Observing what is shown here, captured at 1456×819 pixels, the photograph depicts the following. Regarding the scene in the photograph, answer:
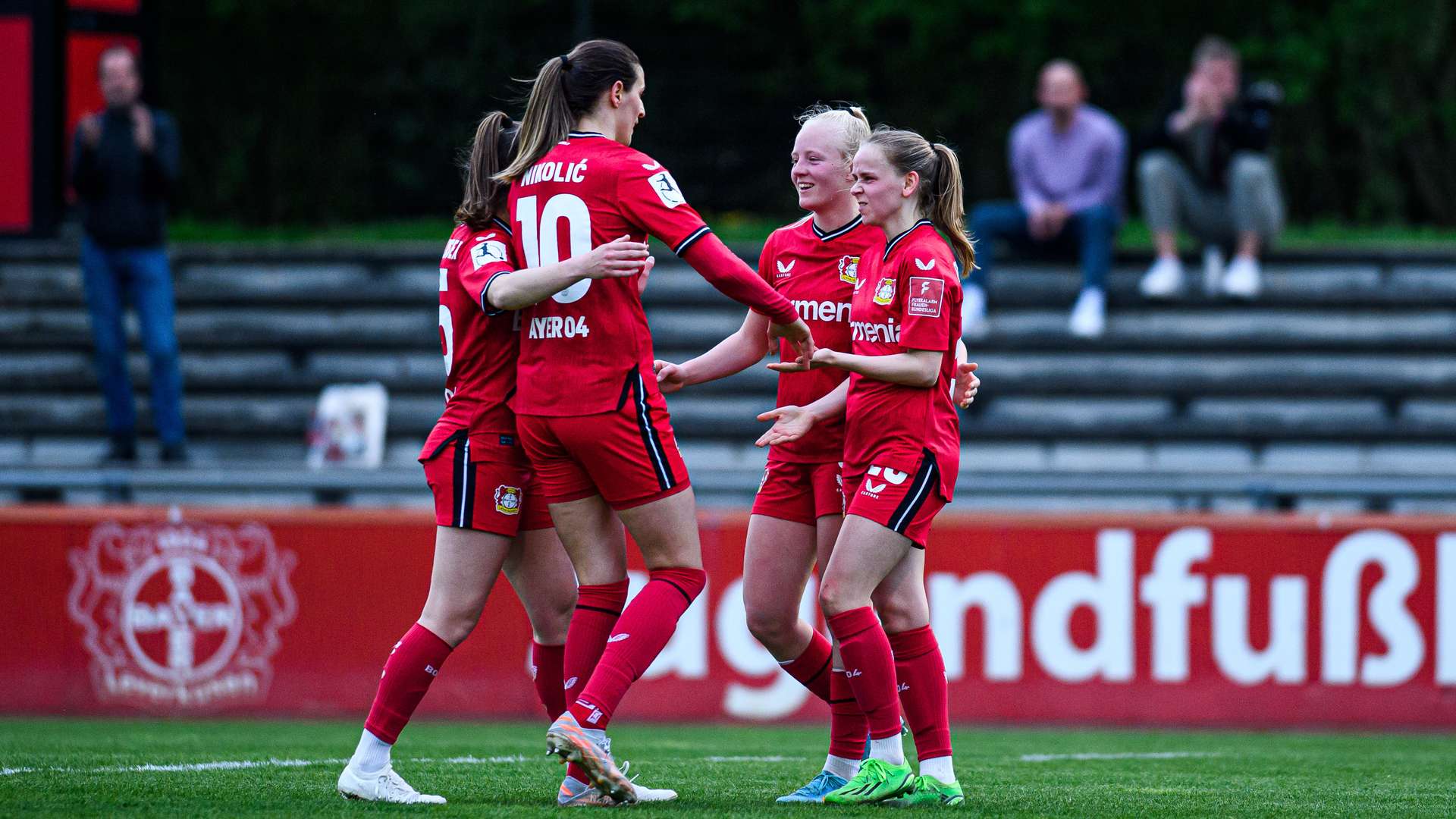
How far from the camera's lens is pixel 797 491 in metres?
5.21

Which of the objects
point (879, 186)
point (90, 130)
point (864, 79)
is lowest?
point (879, 186)

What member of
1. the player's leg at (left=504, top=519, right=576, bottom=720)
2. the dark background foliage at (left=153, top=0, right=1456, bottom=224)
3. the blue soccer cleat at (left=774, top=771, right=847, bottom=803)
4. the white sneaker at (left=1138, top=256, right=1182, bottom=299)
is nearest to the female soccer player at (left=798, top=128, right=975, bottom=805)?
the blue soccer cleat at (left=774, top=771, right=847, bottom=803)

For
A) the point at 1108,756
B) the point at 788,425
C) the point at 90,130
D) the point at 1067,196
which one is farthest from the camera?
the point at 1067,196

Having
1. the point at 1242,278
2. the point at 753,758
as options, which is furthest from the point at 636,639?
the point at 1242,278

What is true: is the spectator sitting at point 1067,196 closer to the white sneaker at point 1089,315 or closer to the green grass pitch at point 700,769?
the white sneaker at point 1089,315

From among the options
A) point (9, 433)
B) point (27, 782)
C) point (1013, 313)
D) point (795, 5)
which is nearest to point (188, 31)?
point (795, 5)

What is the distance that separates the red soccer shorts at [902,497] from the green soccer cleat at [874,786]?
67cm

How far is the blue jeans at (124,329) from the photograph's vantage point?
33.0 ft

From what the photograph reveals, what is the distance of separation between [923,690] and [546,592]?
3.91 ft

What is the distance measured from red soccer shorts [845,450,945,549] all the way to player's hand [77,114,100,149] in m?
7.12

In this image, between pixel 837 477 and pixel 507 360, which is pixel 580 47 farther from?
pixel 837 477

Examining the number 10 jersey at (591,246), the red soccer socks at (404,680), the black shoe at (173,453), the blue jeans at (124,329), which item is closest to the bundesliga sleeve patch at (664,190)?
the number 10 jersey at (591,246)

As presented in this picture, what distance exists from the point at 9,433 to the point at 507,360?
7446mm

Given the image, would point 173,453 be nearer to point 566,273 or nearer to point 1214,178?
point 566,273
